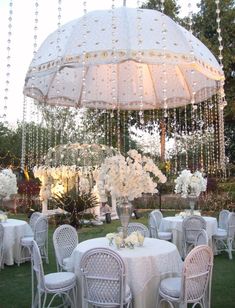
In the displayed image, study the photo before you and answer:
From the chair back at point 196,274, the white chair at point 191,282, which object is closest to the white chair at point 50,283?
the white chair at point 191,282

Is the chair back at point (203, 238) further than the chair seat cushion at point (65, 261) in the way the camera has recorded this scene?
No

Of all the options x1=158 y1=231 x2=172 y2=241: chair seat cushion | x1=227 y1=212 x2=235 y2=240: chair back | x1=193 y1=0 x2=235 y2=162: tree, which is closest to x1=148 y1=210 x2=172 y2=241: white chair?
x1=158 y1=231 x2=172 y2=241: chair seat cushion

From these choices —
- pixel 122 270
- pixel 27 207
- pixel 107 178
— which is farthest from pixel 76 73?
pixel 27 207

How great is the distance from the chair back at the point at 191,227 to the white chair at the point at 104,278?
12.5ft

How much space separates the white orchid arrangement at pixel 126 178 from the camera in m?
4.66

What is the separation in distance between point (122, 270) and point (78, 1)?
3247mm

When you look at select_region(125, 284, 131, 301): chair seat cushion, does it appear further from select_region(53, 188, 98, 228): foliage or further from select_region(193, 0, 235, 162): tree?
select_region(193, 0, 235, 162): tree

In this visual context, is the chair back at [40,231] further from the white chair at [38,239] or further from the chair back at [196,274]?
the chair back at [196,274]

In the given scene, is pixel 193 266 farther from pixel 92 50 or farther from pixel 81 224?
pixel 81 224

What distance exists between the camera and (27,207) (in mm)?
18656

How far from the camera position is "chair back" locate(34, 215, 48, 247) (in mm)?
7720

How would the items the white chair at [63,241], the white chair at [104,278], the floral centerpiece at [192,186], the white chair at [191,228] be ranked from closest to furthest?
the white chair at [104,278] → the white chair at [63,241] → the white chair at [191,228] → the floral centerpiece at [192,186]

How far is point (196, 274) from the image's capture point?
4164 mm

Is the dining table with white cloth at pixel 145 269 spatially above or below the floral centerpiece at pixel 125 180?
below
